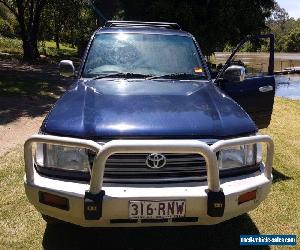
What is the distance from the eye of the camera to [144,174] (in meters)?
3.09

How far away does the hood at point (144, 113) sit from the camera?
313 centimetres

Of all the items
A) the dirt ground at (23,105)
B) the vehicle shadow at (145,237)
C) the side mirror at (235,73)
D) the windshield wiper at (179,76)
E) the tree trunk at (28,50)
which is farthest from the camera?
the tree trunk at (28,50)

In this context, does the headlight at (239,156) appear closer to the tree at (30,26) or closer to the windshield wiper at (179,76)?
Result: the windshield wiper at (179,76)

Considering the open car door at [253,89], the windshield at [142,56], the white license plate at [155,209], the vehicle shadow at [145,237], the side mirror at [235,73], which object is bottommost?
the vehicle shadow at [145,237]

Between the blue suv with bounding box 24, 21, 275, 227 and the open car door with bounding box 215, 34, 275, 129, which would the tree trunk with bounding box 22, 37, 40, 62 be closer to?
the open car door with bounding box 215, 34, 275, 129

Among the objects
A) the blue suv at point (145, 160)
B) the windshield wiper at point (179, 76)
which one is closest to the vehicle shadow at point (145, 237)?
the blue suv at point (145, 160)

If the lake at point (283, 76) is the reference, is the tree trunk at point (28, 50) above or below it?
above

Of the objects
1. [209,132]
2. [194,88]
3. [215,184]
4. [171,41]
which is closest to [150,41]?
[171,41]

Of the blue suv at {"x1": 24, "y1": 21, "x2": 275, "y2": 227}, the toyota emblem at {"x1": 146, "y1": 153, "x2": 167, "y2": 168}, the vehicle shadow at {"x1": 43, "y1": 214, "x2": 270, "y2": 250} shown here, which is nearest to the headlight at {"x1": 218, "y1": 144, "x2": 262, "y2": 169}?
the blue suv at {"x1": 24, "y1": 21, "x2": 275, "y2": 227}

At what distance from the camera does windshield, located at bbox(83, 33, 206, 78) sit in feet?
14.8

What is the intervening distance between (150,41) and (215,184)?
8.25 ft

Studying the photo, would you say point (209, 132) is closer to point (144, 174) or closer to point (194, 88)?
point (144, 174)

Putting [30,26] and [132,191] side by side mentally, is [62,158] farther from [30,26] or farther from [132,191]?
[30,26]

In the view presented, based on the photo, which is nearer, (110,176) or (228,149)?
(110,176)
